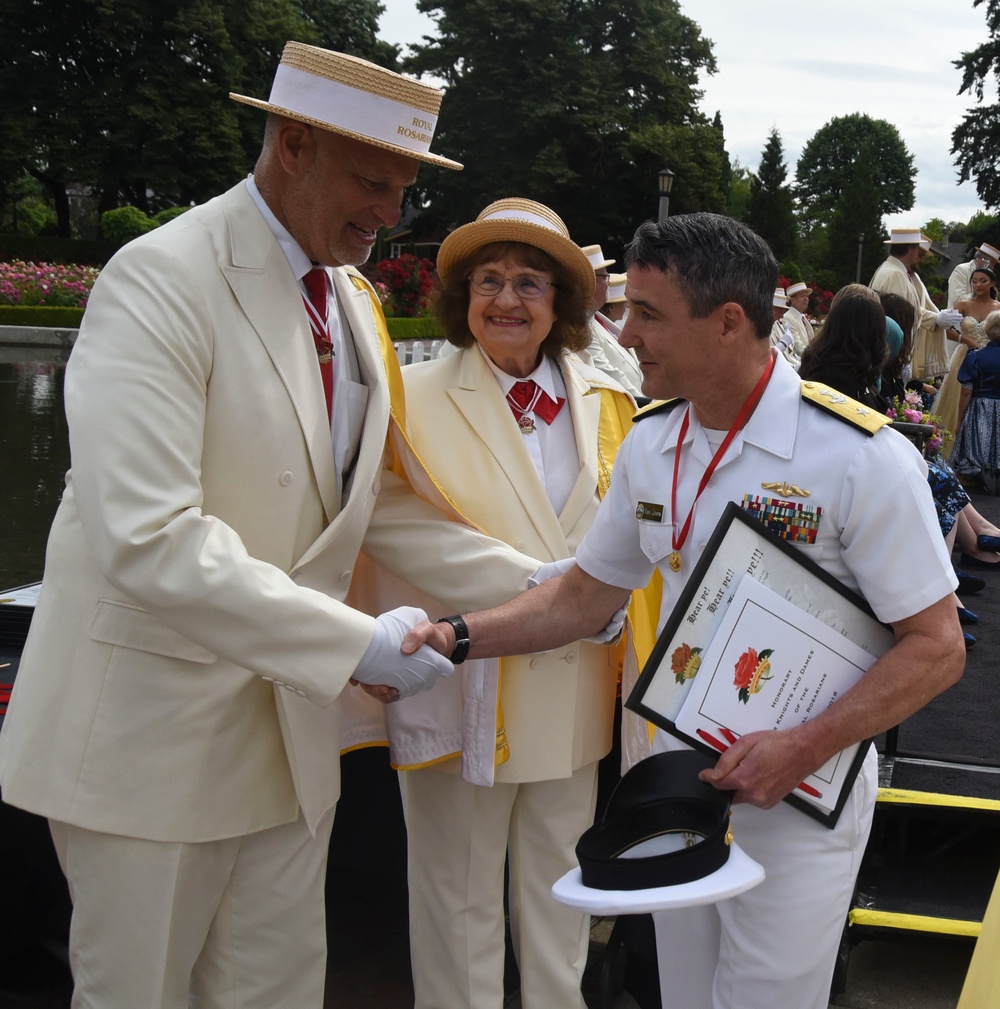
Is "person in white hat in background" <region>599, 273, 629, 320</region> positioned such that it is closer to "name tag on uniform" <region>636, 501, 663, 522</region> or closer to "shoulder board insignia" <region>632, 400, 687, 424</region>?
"shoulder board insignia" <region>632, 400, 687, 424</region>

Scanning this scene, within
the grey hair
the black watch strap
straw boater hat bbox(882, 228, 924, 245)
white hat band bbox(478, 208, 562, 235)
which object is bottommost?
the black watch strap

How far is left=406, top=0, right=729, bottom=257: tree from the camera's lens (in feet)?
150

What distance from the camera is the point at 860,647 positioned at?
1969 millimetres

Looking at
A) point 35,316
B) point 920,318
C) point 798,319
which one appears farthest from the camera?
point 35,316

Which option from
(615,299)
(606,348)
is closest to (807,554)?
(606,348)

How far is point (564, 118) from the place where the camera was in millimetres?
45625

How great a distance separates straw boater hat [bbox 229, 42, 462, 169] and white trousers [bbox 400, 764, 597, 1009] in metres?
1.54

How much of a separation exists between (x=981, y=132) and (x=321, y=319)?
4861 cm

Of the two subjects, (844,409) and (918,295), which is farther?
(918,295)

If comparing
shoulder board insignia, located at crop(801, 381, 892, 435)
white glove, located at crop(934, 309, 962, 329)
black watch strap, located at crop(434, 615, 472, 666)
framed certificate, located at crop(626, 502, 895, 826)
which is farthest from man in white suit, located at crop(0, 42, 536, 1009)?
white glove, located at crop(934, 309, 962, 329)

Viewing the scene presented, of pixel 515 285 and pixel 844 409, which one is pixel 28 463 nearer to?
pixel 515 285

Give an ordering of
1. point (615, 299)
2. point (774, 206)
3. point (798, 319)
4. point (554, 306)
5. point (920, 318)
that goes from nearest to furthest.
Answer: point (554, 306) → point (615, 299) → point (920, 318) → point (798, 319) → point (774, 206)

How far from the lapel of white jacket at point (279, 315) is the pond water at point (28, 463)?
13.8 ft

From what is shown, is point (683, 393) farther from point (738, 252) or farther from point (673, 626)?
point (673, 626)
